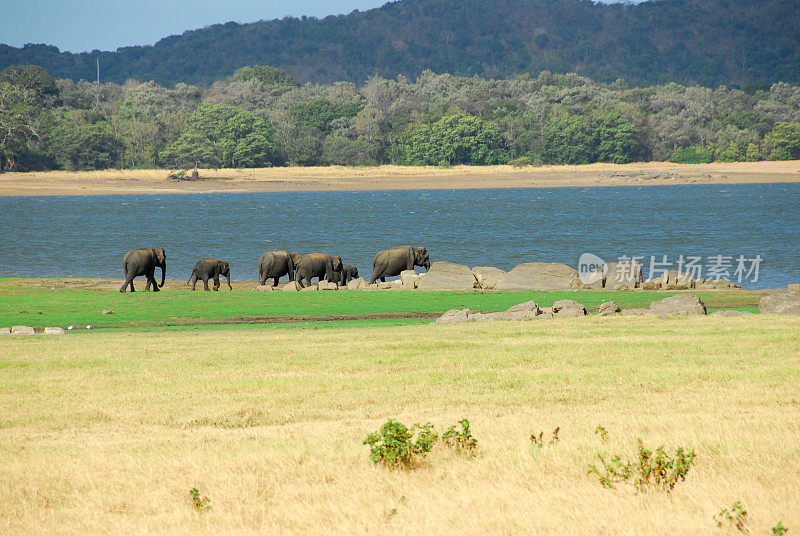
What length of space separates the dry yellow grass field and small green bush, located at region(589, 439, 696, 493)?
0.34 ft

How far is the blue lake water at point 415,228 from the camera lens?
148 feet

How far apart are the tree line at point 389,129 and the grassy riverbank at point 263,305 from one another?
296 feet

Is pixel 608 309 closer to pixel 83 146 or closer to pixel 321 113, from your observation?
pixel 83 146

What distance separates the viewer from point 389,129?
424 feet

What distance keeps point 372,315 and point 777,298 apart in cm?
933

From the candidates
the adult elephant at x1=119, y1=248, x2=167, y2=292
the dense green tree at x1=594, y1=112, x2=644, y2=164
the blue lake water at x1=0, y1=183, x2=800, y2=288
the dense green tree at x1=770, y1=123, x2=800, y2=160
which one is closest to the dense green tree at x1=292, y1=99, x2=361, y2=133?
the blue lake water at x1=0, y1=183, x2=800, y2=288

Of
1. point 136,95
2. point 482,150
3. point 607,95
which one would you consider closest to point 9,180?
point 136,95

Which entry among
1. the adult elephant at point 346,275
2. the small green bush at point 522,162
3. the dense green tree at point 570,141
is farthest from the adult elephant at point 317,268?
the dense green tree at point 570,141

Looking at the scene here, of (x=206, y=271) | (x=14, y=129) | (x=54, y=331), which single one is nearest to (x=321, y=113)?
(x=14, y=129)

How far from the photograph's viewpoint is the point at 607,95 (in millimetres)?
141500

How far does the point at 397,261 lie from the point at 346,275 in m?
2.14

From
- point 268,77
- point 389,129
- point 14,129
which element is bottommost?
point 14,129

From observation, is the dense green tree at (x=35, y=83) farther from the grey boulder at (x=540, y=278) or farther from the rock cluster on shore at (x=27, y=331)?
the rock cluster on shore at (x=27, y=331)

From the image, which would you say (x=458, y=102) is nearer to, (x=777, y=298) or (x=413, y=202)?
(x=413, y=202)
